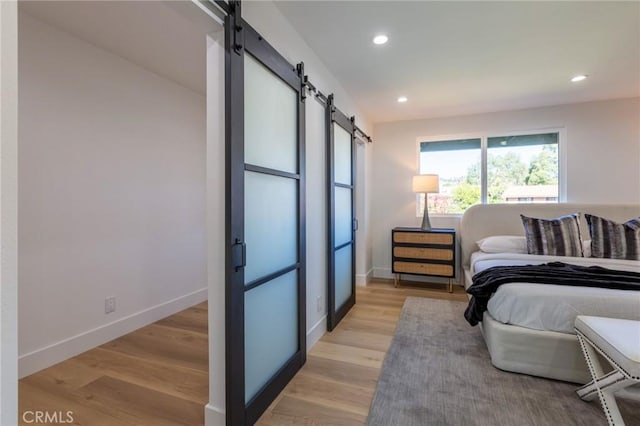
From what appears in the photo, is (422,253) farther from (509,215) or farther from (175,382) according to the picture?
(175,382)

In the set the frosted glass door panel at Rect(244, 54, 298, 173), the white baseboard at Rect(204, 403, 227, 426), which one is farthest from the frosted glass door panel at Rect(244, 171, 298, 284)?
the white baseboard at Rect(204, 403, 227, 426)

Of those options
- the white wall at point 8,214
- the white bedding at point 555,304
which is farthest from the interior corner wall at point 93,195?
the white bedding at point 555,304

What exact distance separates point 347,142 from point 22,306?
3.04 m

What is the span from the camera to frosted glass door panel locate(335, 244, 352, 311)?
3.08 metres

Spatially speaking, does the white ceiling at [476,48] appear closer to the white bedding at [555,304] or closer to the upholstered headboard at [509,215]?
the upholstered headboard at [509,215]

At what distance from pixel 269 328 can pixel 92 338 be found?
167 centimetres

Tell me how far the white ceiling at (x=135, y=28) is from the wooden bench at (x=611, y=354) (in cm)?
243

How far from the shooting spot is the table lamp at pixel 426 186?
415 centimetres

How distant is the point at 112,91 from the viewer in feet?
8.66

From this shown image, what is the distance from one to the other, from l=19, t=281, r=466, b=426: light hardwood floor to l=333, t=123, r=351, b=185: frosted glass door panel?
1524 millimetres

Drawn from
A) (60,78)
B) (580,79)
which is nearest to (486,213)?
(580,79)

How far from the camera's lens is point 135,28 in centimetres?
222

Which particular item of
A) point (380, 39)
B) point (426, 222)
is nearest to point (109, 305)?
point (380, 39)

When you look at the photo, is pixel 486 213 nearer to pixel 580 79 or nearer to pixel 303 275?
pixel 580 79
